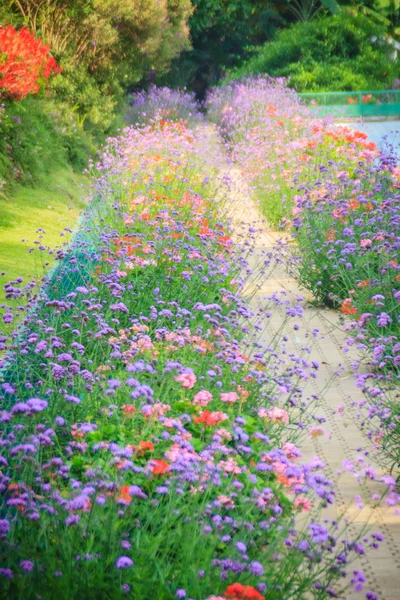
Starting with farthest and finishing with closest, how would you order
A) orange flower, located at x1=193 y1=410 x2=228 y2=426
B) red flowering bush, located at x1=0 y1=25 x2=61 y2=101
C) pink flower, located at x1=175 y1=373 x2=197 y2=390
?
red flowering bush, located at x1=0 y1=25 x2=61 y2=101, pink flower, located at x1=175 y1=373 x2=197 y2=390, orange flower, located at x1=193 y1=410 x2=228 y2=426

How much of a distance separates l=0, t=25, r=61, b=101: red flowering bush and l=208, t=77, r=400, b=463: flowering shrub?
3.89 metres

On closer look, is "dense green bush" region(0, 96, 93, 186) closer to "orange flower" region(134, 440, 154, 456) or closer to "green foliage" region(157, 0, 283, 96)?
"orange flower" region(134, 440, 154, 456)

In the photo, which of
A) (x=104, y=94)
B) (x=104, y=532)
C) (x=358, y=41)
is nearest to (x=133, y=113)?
(x=104, y=94)

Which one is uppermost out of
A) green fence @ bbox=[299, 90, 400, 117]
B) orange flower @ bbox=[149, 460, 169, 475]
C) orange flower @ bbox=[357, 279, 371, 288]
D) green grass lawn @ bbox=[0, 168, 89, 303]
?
orange flower @ bbox=[149, 460, 169, 475]

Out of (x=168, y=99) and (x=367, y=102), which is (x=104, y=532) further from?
(x=367, y=102)

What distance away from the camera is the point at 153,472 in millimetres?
3344

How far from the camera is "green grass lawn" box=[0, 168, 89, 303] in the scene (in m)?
8.88

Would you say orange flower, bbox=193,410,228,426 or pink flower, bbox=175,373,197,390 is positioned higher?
pink flower, bbox=175,373,197,390

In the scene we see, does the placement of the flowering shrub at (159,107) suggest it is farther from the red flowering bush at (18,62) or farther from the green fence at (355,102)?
the red flowering bush at (18,62)

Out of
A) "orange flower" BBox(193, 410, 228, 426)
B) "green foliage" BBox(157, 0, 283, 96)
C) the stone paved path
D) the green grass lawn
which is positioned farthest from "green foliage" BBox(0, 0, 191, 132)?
"orange flower" BBox(193, 410, 228, 426)

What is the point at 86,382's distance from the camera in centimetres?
431

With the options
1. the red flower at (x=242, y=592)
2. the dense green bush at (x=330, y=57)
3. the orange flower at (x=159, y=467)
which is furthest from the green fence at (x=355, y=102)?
the red flower at (x=242, y=592)

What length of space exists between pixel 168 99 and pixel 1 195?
43.0 ft

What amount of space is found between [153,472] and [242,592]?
2.84 ft
